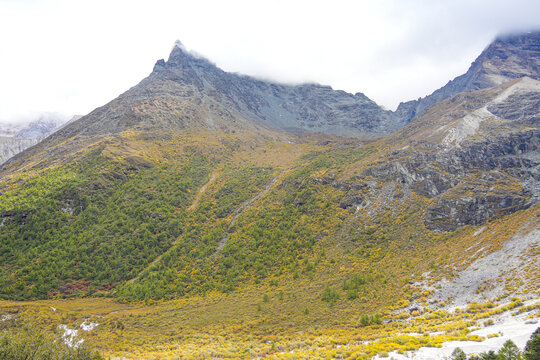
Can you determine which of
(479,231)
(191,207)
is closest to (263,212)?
(191,207)

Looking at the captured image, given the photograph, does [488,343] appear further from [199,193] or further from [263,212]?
[199,193]

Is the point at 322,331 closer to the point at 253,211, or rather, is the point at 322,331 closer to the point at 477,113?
the point at 253,211

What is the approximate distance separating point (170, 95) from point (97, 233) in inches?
5081

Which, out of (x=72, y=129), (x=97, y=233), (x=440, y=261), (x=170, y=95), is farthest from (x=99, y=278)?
(x=170, y=95)

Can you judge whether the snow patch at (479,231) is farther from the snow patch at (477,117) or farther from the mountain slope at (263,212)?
the snow patch at (477,117)

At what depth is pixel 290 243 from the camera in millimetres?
55719

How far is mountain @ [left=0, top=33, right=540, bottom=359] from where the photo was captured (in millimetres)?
28438

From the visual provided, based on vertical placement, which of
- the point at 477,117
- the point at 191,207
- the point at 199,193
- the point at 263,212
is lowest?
the point at 263,212

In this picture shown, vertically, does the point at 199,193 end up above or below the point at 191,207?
above

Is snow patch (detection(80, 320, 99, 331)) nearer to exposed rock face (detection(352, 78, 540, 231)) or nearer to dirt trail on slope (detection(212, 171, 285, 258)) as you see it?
dirt trail on slope (detection(212, 171, 285, 258))

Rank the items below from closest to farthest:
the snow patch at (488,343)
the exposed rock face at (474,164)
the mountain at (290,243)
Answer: the snow patch at (488,343)
the mountain at (290,243)
the exposed rock face at (474,164)

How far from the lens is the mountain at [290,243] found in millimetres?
28438

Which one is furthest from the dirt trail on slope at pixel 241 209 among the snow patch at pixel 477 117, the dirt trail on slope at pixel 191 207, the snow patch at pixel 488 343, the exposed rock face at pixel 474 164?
the snow patch at pixel 477 117

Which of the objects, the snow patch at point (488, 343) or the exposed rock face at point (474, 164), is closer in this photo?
the snow patch at point (488, 343)
